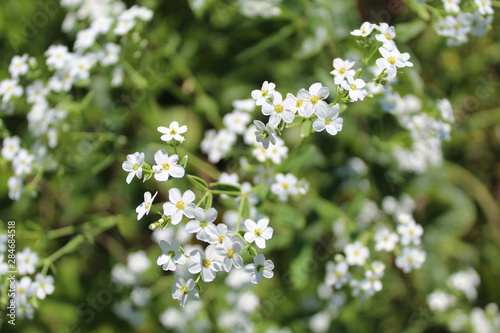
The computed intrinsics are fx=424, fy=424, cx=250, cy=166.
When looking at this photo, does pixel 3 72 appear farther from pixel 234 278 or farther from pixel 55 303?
pixel 234 278

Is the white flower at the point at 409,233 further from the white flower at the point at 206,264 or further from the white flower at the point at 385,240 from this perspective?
the white flower at the point at 206,264

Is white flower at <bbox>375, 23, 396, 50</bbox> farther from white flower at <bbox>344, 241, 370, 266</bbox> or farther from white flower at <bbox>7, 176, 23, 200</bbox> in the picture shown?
white flower at <bbox>7, 176, 23, 200</bbox>

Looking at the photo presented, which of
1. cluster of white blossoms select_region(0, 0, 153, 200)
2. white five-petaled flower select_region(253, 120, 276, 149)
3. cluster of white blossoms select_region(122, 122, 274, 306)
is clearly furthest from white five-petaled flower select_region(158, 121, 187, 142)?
cluster of white blossoms select_region(0, 0, 153, 200)

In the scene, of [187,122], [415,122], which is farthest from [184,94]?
[415,122]

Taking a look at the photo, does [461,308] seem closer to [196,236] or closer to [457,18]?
[457,18]

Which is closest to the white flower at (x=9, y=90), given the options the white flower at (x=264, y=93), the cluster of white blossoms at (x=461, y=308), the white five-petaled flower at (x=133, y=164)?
the white five-petaled flower at (x=133, y=164)
